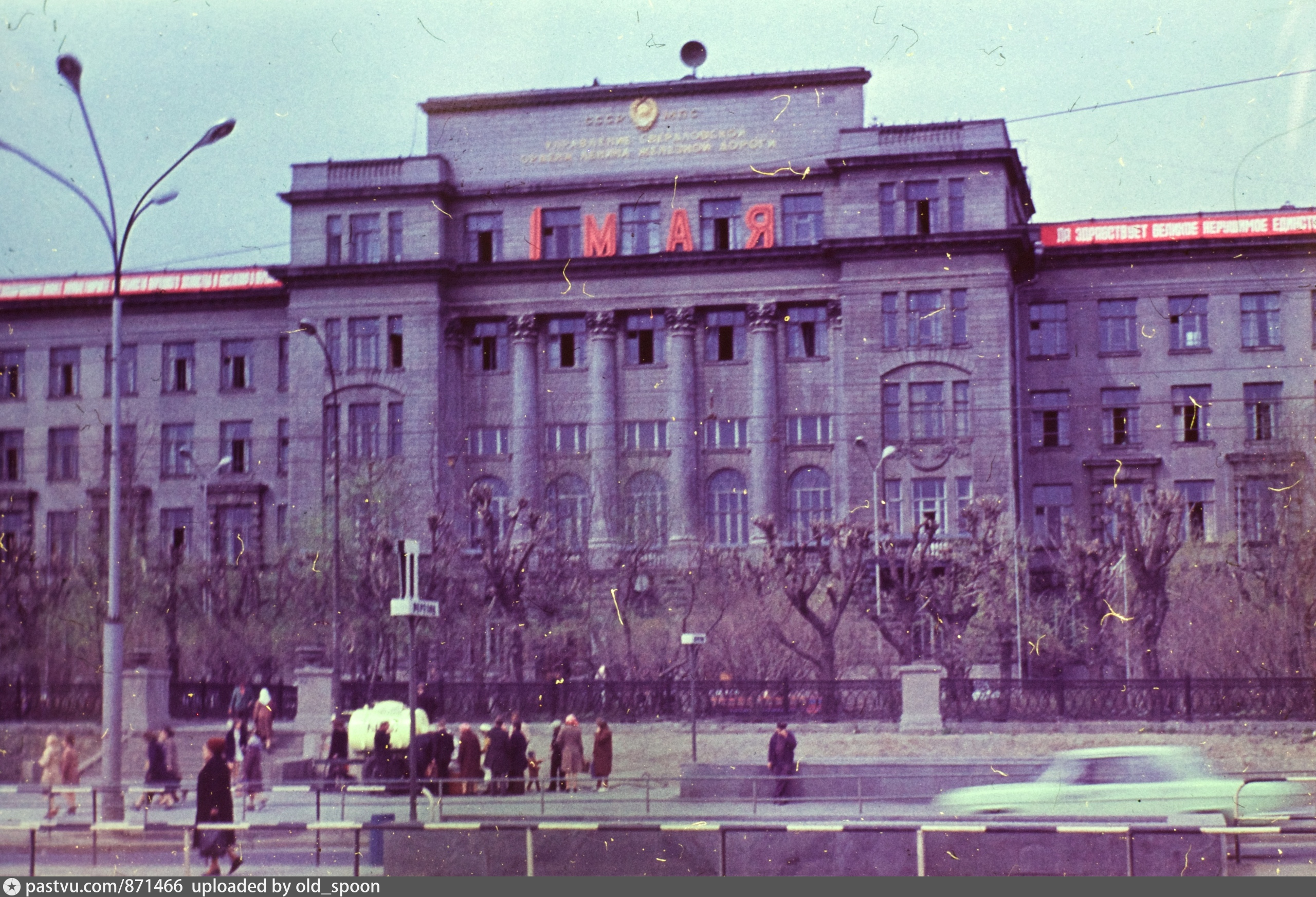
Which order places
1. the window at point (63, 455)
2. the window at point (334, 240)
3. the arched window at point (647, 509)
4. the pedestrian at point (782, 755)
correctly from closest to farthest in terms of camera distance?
the pedestrian at point (782, 755) < the window at point (63, 455) < the arched window at point (647, 509) < the window at point (334, 240)

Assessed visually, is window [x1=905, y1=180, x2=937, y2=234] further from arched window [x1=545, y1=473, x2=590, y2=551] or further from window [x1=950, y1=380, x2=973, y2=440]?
arched window [x1=545, y1=473, x2=590, y2=551]

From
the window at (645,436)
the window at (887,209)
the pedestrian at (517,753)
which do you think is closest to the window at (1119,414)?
the window at (887,209)

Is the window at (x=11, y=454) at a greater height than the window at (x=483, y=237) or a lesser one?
lesser

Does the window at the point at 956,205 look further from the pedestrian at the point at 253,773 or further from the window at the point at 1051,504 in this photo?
the pedestrian at the point at 253,773

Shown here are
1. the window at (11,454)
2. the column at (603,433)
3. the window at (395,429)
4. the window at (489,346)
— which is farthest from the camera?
the window at (489,346)

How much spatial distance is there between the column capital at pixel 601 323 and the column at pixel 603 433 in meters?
0.02

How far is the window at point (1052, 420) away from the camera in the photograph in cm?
6531

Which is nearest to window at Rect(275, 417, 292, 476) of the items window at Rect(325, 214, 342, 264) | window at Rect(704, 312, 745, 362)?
window at Rect(325, 214, 342, 264)

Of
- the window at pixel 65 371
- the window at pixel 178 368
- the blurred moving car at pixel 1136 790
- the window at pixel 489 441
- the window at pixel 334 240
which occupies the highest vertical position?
the window at pixel 334 240

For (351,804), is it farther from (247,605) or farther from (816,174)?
(816,174)

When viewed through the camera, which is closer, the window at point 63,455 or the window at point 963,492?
the window at point 63,455

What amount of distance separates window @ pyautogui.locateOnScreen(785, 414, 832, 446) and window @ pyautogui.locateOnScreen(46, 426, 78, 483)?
87.7 feet

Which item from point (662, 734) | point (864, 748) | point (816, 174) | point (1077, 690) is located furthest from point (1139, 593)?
point (816, 174)

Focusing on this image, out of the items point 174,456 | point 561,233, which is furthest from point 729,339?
point 174,456
